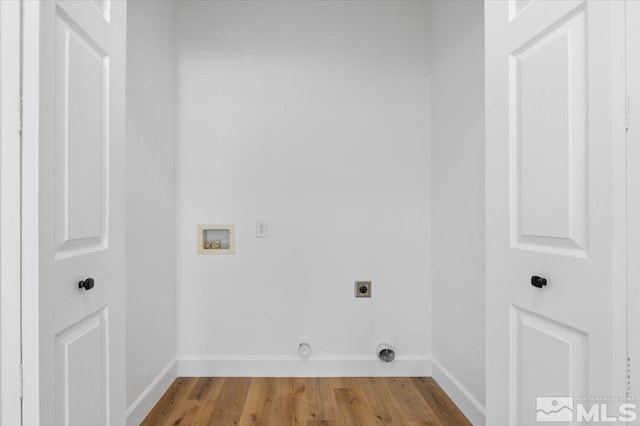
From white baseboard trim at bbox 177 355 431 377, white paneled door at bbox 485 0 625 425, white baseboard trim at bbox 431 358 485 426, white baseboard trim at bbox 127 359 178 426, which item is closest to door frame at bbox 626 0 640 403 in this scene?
white paneled door at bbox 485 0 625 425

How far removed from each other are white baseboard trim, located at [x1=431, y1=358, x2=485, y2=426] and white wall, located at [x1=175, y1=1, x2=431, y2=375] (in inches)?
5.5

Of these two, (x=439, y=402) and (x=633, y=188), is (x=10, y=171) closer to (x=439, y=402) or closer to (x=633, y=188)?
(x=633, y=188)

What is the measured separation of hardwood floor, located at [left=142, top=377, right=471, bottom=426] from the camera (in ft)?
6.23

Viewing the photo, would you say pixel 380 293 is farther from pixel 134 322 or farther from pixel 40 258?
pixel 40 258

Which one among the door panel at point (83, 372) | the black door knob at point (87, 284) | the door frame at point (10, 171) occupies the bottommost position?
the door panel at point (83, 372)

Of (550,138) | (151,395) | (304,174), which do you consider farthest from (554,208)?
(151,395)

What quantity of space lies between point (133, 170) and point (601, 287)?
1909 millimetres

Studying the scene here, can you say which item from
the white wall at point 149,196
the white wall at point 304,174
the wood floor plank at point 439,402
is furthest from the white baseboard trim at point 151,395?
the wood floor plank at point 439,402

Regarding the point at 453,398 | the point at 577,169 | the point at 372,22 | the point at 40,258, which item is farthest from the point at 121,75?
the point at 453,398

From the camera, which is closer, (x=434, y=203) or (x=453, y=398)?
(x=453, y=398)

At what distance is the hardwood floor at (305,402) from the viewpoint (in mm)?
1898

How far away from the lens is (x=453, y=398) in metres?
2.09

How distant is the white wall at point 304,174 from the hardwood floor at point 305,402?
169 mm

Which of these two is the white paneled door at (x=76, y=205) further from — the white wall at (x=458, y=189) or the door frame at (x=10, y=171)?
the white wall at (x=458, y=189)
